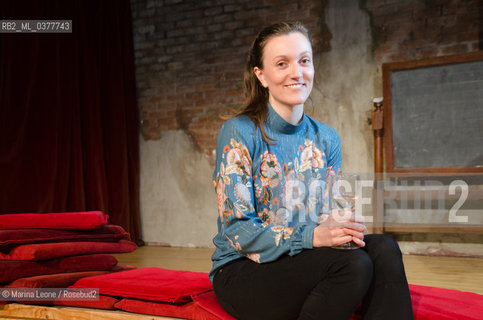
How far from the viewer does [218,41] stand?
186 inches

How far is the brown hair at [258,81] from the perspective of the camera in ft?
4.77

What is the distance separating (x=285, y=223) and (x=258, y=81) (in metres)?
0.47

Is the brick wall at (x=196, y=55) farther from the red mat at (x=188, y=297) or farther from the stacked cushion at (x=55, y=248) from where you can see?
the red mat at (x=188, y=297)

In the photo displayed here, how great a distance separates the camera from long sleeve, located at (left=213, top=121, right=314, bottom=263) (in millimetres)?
1218

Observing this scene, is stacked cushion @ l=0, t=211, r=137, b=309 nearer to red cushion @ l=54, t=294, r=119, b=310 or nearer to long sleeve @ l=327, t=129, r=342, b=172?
red cushion @ l=54, t=294, r=119, b=310

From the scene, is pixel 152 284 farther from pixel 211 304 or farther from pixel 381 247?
pixel 381 247

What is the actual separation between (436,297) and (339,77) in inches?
117

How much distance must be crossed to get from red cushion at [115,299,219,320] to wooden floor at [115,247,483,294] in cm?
174

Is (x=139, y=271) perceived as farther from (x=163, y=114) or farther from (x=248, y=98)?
(x=163, y=114)

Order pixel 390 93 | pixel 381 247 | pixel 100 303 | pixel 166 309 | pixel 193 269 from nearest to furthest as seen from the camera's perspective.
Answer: pixel 381 247, pixel 166 309, pixel 100 303, pixel 193 269, pixel 390 93

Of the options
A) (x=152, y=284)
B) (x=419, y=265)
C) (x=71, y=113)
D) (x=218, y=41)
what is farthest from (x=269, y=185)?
(x=218, y=41)

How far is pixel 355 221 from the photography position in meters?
1.18

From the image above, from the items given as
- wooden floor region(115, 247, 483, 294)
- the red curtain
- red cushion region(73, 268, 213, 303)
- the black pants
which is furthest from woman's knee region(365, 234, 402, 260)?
the red curtain

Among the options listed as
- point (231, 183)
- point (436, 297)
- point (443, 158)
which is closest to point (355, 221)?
point (231, 183)
